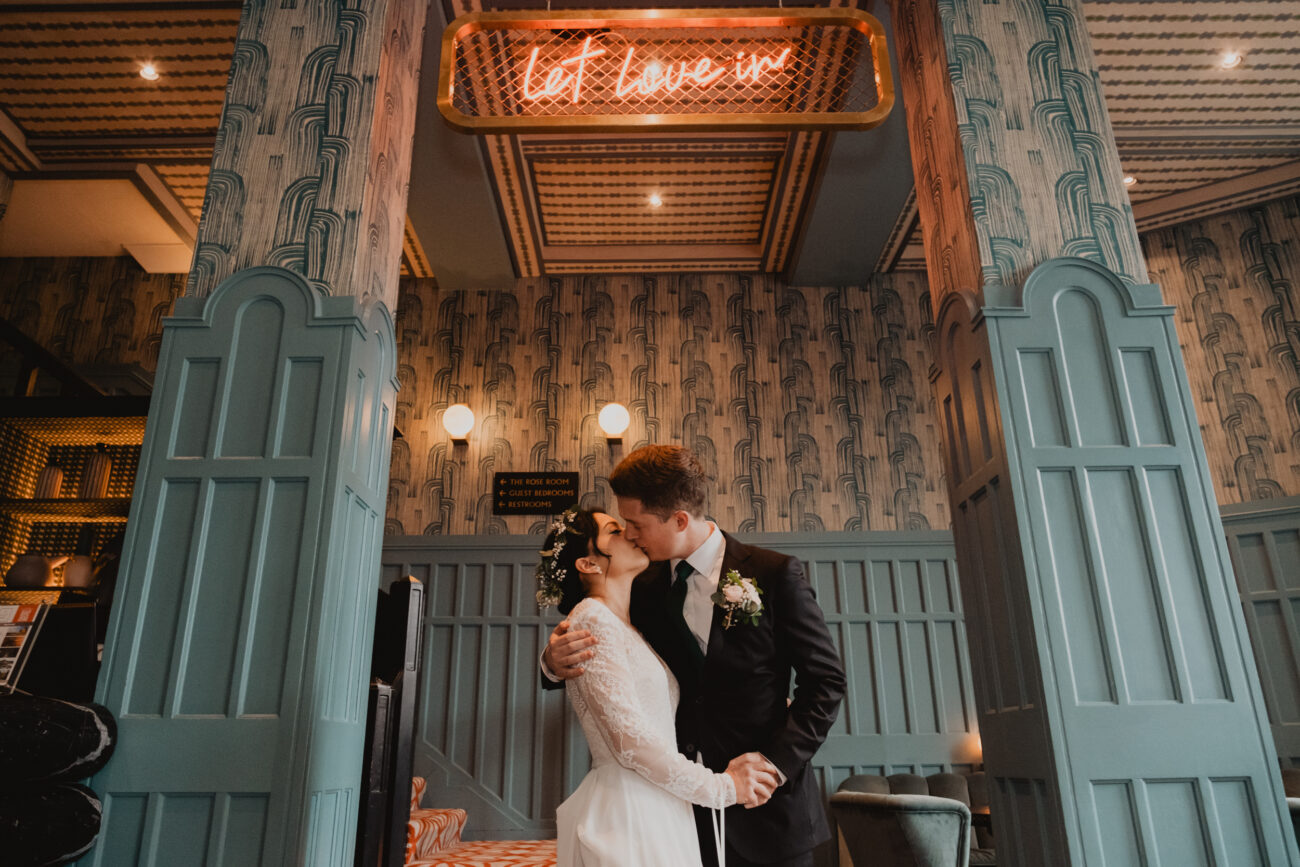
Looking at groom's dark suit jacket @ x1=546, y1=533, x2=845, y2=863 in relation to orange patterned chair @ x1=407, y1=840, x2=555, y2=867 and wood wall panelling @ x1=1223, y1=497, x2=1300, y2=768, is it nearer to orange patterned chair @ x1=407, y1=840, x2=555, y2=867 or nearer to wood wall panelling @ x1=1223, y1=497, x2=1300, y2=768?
orange patterned chair @ x1=407, y1=840, x2=555, y2=867

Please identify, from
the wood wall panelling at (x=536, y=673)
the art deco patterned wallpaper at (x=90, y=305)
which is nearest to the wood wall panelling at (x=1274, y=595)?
the wood wall panelling at (x=536, y=673)

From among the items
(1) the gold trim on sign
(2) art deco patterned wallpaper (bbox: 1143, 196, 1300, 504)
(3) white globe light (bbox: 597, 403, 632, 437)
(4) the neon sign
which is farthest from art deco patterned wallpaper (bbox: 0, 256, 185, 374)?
(2) art deco patterned wallpaper (bbox: 1143, 196, 1300, 504)

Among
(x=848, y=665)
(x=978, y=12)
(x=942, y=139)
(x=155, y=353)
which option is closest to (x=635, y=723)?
(x=942, y=139)

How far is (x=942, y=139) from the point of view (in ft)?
11.9

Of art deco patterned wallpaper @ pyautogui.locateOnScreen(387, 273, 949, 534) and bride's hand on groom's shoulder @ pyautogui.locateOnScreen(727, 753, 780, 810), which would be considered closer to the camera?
bride's hand on groom's shoulder @ pyautogui.locateOnScreen(727, 753, 780, 810)

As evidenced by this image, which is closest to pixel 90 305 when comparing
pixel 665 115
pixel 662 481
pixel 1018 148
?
pixel 665 115

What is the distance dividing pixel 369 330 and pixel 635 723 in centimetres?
189

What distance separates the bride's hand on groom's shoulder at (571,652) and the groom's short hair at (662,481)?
39cm

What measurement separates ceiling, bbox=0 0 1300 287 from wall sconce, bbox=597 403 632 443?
1.34 m

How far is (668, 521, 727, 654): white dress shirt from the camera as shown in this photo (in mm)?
2377

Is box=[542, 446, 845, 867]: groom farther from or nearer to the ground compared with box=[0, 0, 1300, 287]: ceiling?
nearer to the ground

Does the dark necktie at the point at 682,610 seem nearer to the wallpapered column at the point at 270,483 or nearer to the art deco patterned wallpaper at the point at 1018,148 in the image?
the wallpapered column at the point at 270,483

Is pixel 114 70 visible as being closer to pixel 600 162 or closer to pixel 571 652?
pixel 600 162

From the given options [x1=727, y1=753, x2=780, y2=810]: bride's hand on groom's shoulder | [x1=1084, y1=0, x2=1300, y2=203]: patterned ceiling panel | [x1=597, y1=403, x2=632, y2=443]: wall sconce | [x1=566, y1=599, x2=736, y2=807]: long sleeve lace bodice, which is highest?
[x1=1084, y1=0, x2=1300, y2=203]: patterned ceiling panel
